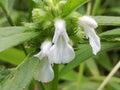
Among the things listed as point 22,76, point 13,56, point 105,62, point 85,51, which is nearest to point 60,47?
point 22,76

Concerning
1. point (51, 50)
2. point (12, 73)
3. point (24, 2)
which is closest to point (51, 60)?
point (51, 50)

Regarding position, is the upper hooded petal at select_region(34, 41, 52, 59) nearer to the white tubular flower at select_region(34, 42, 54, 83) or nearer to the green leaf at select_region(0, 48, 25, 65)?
the white tubular flower at select_region(34, 42, 54, 83)

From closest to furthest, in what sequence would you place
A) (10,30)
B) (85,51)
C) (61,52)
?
(61,52), (10,30), (85,51)

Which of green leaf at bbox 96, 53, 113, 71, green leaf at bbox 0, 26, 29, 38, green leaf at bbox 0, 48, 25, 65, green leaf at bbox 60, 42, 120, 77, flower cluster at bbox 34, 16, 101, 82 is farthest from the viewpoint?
green leaf at bbox 96, 53, 113, 71

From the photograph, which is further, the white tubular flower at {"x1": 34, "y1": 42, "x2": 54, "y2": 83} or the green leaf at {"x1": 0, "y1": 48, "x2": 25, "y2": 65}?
the green leaf at {"x1": 0, "y1": 48, "x2": 25, "y2": 65}

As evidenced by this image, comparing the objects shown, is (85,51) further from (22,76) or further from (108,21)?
(22,76)

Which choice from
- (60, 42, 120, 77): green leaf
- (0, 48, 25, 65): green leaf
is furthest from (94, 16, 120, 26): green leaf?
(0, 48, 25, 65): green leaf
